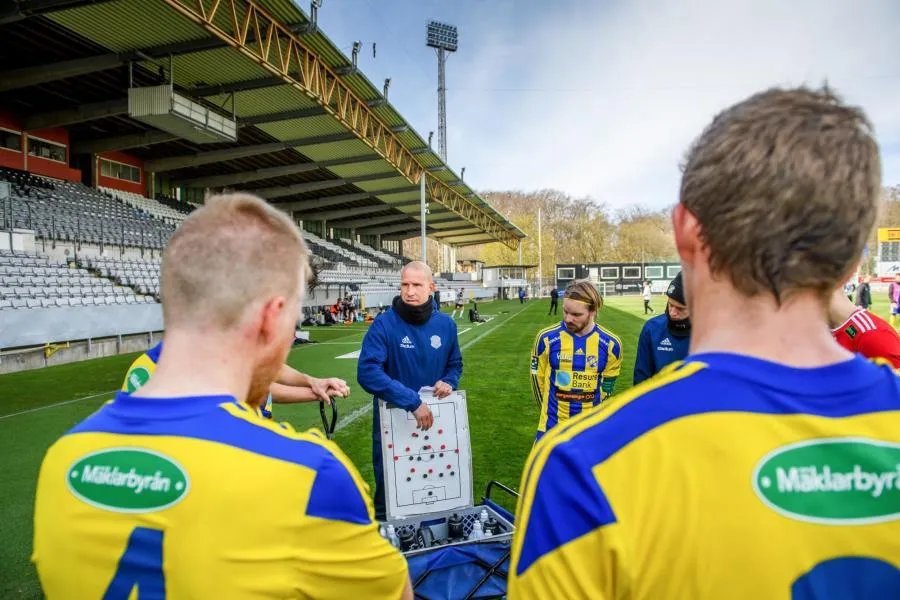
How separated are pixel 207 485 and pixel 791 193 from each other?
3.74 feet

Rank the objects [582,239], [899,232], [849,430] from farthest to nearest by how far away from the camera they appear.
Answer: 1. [582,239]
2. [899,232]
3. [849,430]

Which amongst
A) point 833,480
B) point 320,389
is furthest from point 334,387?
point 833,480

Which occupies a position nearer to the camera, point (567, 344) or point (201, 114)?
point (567, 344)

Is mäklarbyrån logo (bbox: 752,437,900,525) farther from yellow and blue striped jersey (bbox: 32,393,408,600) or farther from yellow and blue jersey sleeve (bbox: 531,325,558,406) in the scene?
yellow and blue jersey sleeve (bbox: 531,325,558,406)

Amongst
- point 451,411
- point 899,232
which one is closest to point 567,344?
point 451,411

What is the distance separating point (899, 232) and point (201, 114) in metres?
68.0

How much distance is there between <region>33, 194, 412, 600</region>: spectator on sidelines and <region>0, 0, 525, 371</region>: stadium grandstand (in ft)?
35.2

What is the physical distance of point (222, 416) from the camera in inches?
42.4

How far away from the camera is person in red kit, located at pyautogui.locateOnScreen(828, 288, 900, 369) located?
3.31m

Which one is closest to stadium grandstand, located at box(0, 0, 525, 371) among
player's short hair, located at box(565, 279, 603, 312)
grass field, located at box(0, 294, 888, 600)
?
grass field, located at box(0, 294, 888, 600)

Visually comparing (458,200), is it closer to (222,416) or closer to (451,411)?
(451,411)

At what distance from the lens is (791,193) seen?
88 cm

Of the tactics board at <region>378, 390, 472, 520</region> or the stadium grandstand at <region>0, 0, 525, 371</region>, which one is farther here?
the stadium grandstand at <region>0, 0, 525, 371</region>

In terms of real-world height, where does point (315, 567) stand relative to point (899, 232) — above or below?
below
